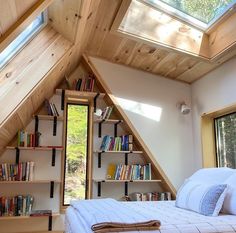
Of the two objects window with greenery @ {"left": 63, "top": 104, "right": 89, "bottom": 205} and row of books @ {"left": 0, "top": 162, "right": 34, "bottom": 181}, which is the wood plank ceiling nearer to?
window with greenery @ {"left": 63, "top": 104, "right": 89, "bottom": 205}

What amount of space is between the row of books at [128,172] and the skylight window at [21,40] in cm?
211

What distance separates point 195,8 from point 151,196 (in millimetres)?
2483

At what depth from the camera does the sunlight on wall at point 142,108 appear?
3902 millimetres

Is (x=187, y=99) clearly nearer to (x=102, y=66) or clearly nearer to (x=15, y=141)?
(x=102, y=66)

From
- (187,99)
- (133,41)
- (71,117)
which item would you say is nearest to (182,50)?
(133,41)

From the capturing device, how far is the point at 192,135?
412 cm

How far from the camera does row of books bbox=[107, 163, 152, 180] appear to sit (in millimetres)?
3711

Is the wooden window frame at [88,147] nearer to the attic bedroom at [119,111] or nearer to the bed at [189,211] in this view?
the attic bedroom at [119,111]

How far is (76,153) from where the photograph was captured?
3816 mm

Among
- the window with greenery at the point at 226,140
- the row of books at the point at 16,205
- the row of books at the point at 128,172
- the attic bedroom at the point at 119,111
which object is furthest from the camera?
the row of books at the point at 128,172

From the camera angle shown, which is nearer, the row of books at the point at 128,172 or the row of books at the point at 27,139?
the row of books at the point at 27,139

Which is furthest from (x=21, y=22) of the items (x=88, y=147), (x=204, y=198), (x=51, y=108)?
(x=88, y=147)

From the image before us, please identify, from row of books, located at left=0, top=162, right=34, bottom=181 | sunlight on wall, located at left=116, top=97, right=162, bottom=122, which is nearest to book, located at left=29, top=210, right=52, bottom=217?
row of books, located at left=0, top=162, right=34, bottom=181

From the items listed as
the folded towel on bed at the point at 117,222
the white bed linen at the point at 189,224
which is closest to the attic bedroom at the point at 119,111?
the white bed linen at the point at 189,224
